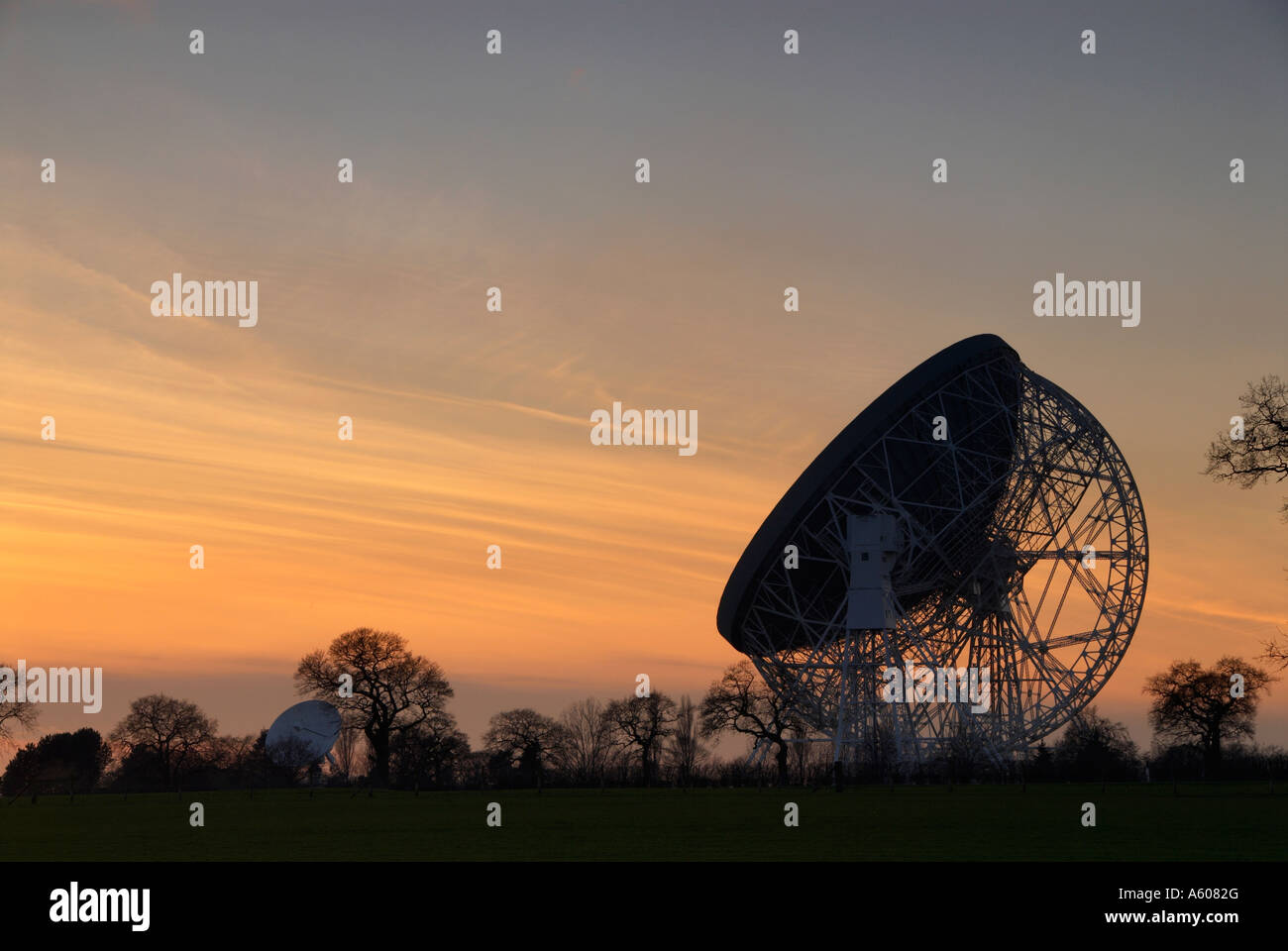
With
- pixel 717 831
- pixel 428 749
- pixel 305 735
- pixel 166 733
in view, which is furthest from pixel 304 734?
pixel 717 831

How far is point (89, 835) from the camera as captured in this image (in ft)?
115

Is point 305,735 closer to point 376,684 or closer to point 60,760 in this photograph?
point 376,684

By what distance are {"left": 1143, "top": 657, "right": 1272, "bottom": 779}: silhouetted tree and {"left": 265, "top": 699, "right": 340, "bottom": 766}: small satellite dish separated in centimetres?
7339

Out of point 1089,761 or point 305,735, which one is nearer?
point 1089,761

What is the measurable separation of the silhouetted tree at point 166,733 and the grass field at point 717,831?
274 feet

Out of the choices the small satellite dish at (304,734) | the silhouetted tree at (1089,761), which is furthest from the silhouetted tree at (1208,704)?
the small satellite dish at (304,734)

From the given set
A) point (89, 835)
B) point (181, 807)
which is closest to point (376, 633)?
point (181, 807)

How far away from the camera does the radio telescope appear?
181 feet

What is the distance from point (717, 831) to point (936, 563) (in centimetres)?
3248

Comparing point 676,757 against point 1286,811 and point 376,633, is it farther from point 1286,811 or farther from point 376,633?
point 1286,811

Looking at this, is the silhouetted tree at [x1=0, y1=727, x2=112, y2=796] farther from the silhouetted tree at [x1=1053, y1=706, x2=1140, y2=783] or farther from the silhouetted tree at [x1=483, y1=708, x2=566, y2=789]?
the silhouetted tree at [x1=1053, y1=706, x2=1140, y2=783]

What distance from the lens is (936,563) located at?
62.1 metres

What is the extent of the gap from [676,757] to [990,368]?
65.2m
